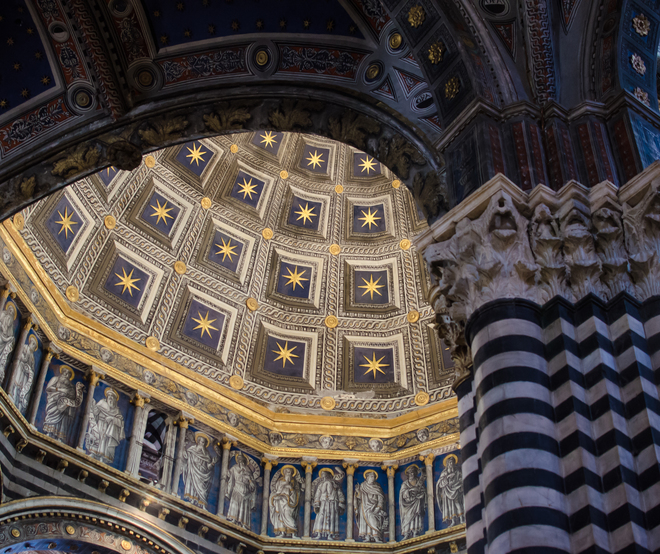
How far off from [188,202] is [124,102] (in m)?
7.78

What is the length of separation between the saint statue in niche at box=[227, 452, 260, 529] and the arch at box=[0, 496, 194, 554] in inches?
65.1

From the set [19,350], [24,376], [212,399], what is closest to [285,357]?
[212,399]

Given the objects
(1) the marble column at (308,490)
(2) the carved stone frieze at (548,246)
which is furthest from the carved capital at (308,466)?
(2) the carved stone frieze at (548,246)

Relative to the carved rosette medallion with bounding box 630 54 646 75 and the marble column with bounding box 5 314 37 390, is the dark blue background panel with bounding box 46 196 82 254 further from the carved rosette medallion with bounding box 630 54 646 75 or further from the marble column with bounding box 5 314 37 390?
the carved rosette medallion with bounding box 630 54 646 75

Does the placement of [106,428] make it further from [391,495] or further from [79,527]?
[391,495]

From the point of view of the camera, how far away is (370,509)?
18.6 metres

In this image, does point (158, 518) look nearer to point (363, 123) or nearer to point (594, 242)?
point (363, 123)

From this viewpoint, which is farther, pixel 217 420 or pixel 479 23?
pixel 217 420

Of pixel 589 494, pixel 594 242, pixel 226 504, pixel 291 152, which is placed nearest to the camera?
pixel 589 494

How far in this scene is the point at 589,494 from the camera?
716cm

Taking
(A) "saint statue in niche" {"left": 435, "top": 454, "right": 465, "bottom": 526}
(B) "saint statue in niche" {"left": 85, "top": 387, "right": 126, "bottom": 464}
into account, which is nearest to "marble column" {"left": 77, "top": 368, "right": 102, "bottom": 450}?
(B) "saint statue in niche" {"left": 85, "top": 387, "right": 126, "bottom": 464}

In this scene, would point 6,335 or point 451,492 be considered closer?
point 6,335

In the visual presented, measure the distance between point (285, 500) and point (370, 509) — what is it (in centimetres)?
176

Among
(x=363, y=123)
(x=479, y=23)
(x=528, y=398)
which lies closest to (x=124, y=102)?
(x=363, y=123)
